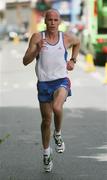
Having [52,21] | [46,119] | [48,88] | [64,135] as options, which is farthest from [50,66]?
[64,135]

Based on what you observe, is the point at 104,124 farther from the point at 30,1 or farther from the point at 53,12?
the point at 30,1

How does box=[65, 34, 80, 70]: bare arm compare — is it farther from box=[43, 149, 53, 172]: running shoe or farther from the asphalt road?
the asphalt road

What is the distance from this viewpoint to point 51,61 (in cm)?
729

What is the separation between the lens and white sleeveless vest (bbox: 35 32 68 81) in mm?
7289

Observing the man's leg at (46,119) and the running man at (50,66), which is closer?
the running man at (50,66)

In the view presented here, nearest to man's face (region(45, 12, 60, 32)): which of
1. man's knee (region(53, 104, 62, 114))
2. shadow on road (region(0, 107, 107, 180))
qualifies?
man's knee (region(53, 104, 62, 114))

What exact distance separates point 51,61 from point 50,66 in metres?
0.05

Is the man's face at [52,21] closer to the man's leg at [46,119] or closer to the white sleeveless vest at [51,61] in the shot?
the white sleeveless vest at [51,61]

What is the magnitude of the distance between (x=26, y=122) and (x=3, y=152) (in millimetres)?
3022

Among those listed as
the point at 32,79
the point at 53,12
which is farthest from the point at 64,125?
the point at 32,79

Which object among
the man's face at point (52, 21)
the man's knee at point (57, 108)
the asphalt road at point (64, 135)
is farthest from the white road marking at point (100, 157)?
the man's face at point (52, 21)

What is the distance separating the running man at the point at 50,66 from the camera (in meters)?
7.28

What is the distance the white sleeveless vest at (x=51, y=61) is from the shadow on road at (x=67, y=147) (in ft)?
3.36

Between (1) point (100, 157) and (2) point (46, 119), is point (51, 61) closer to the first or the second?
(2) point (46, 119)
